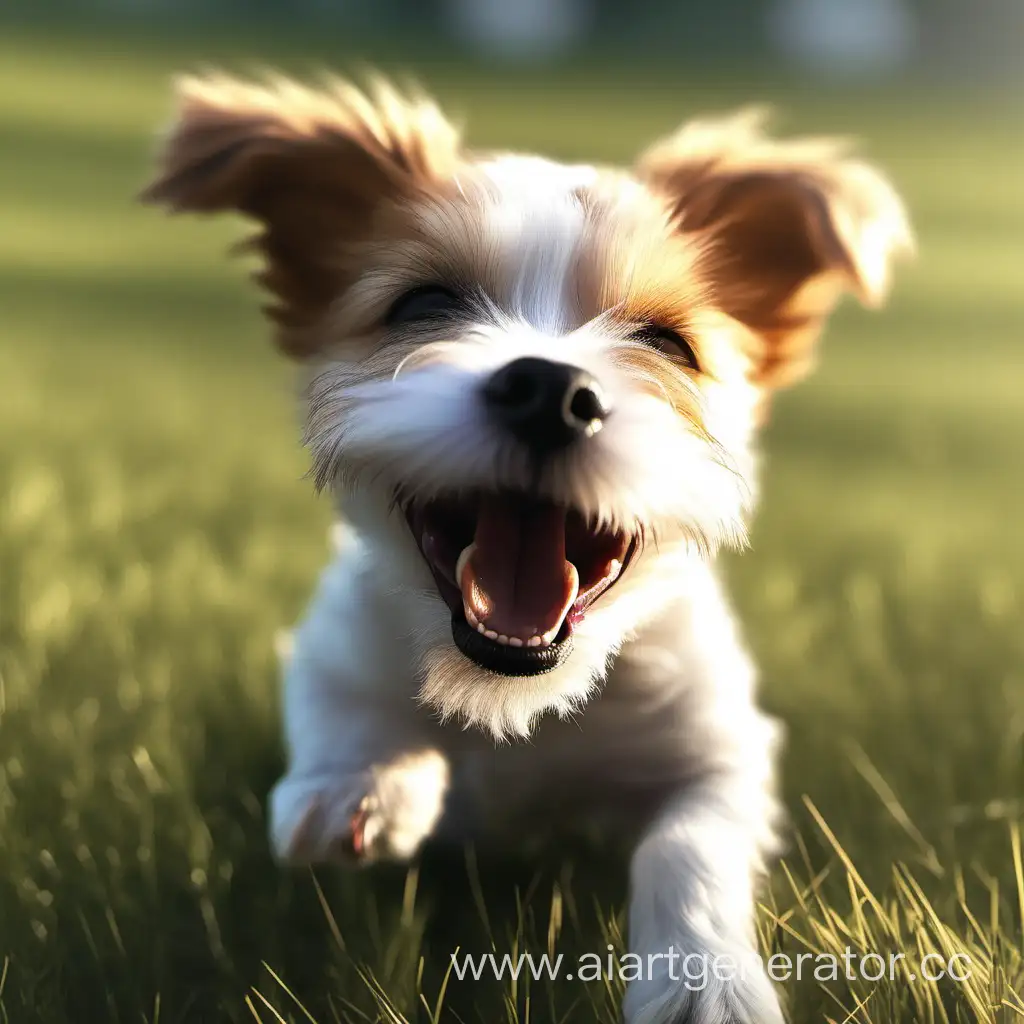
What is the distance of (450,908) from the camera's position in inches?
80.5

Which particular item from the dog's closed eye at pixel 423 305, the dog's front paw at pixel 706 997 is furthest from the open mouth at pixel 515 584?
the dog's front paw at pixel 706 997

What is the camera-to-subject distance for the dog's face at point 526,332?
1.68 meters

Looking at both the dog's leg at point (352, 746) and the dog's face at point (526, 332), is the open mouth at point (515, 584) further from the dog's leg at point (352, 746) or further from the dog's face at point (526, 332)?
the dog's leg at point (352, 746)

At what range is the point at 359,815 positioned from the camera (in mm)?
1918

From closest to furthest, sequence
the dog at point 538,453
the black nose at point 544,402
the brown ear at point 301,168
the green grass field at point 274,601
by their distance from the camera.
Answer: the black nose at point 544,402, the dog at point 538,453, the green grass field at point 274,601, the brown ear at point 301,168

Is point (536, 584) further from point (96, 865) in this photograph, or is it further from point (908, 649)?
point (908, 649)

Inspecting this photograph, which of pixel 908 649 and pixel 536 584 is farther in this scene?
pixel 908 649

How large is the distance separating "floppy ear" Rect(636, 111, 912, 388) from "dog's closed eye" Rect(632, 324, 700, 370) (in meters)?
0.19

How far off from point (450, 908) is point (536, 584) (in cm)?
63

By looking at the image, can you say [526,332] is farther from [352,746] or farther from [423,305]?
[352,746]

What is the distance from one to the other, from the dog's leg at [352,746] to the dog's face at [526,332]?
0.23 metres

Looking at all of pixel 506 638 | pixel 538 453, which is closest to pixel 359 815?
pixel 506 638

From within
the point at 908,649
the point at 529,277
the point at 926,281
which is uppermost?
the point at 529,277

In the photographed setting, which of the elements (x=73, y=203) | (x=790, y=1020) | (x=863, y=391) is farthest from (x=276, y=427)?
(x=790, y=1020)
